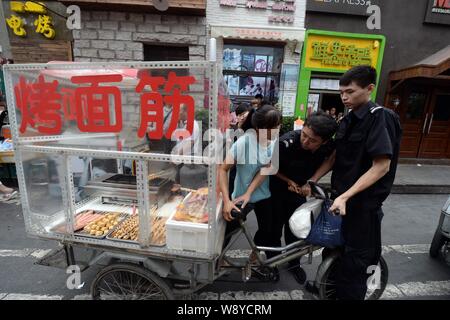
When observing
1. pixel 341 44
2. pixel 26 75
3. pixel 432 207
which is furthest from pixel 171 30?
pixel 432 207

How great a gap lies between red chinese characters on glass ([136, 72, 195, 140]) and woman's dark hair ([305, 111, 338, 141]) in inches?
41.4

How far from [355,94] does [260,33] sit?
5.90 meters

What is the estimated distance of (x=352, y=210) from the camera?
2.13 metres

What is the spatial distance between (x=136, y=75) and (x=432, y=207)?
5929mm

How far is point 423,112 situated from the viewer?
8148 millimetres

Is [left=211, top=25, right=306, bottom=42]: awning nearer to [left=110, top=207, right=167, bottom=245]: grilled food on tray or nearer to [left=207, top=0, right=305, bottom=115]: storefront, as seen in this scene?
[left=207, top=0, right=305, bottom=115]: storefront

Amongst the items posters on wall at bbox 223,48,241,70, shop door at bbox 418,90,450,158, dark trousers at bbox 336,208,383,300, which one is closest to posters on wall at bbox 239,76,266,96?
posters on wall at bbox 223,48,241,70

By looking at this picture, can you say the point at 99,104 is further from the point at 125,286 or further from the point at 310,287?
the point at 310,287

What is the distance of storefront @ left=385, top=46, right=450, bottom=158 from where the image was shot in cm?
785

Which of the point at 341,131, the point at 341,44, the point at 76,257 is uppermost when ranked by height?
the point at 341,44

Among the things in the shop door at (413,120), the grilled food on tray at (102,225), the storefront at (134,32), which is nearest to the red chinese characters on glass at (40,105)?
the grilled food on tray at (102,225)

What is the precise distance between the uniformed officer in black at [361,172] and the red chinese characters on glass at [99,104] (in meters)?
1.70

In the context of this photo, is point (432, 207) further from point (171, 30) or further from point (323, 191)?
point (171, 30)

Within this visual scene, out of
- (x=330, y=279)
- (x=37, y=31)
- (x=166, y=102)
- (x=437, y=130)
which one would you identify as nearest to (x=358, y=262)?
(x=330, y=279)
